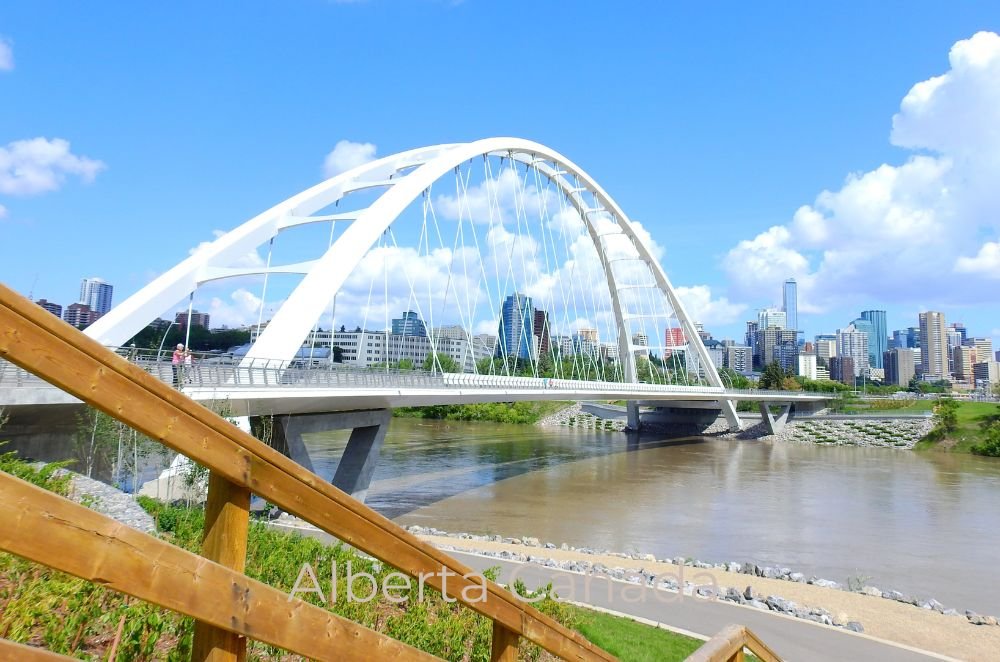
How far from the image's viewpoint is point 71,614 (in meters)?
2.87

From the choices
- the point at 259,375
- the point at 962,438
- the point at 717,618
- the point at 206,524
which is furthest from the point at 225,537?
the point at 962,438

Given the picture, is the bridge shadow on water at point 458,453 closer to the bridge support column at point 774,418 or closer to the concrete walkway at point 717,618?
the bridge support column at point 774,418

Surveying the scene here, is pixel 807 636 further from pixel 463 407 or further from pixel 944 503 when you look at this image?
pixel 463 407

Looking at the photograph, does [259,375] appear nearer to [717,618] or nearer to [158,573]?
[717,618]

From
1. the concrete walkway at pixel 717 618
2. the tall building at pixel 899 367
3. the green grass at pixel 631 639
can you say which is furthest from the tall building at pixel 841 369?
the green grass at pixel 631 639

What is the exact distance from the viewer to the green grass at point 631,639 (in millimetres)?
6027

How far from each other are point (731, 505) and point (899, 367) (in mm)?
180908

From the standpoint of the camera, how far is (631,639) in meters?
6.50

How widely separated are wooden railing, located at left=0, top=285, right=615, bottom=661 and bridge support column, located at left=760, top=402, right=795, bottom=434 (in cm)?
6021

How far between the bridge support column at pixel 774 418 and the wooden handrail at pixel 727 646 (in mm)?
57598

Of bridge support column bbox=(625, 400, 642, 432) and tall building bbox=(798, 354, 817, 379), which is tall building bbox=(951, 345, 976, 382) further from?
bridge support column bbox=(625, 400, 642, 432)

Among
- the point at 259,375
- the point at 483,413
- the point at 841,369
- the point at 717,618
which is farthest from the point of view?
the point at 841,369

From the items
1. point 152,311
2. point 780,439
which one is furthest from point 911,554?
point 780,439

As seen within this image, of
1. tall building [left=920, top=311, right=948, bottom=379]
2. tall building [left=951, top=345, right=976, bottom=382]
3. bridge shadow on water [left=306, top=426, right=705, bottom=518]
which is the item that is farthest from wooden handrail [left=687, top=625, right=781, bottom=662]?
tall building [left=920, top=311, right=948, bottom=379]
